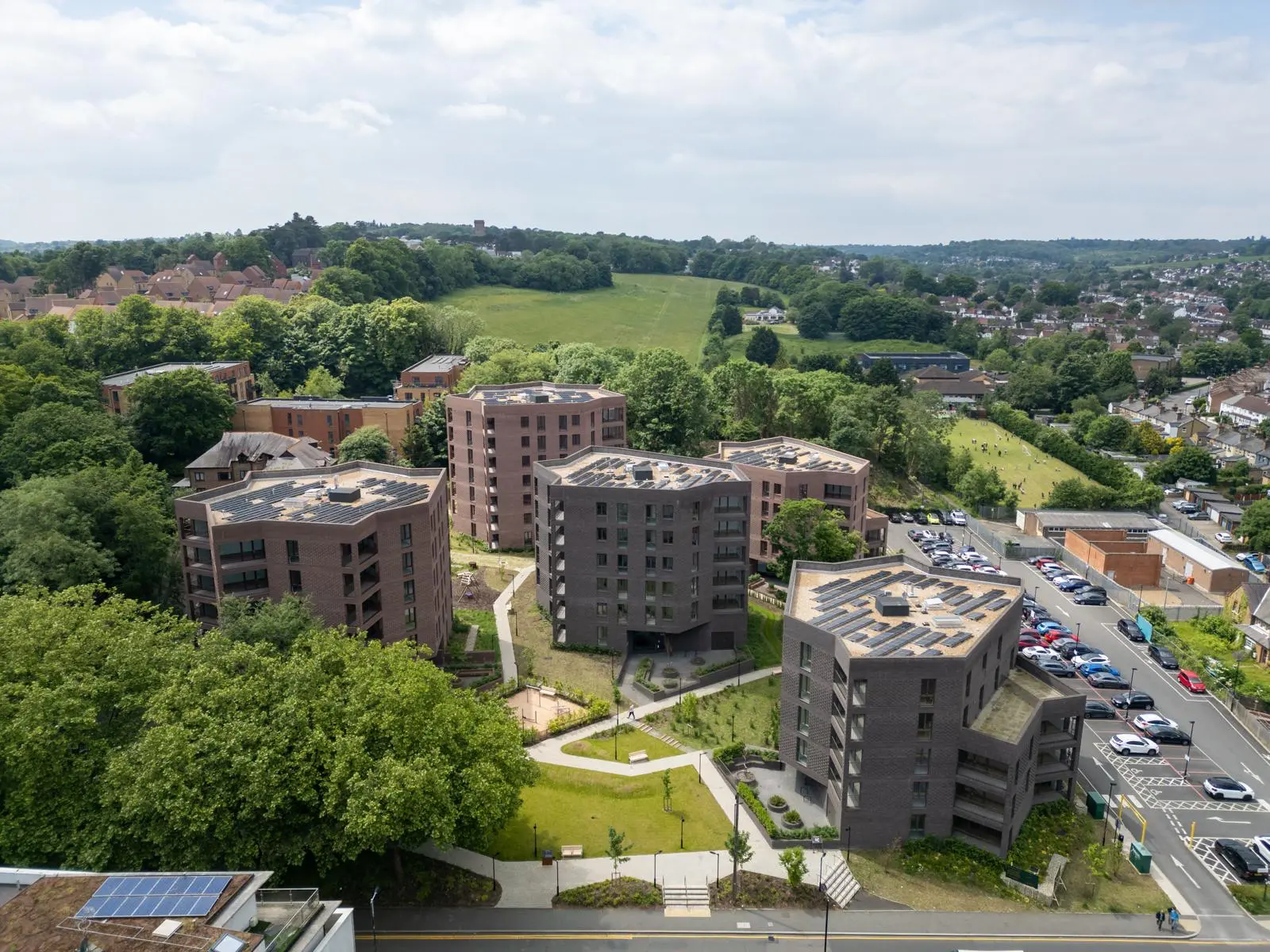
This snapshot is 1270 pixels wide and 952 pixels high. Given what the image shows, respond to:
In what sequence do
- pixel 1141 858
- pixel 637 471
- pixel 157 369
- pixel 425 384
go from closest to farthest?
1. pixel 1141 858
2. pixel 637 471
3. pixel 157 369
4. pixel 425 384

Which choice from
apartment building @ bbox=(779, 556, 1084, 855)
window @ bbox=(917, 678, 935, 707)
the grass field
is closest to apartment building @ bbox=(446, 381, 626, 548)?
apartment building @ bbox=(779, 556, 1084, 855)

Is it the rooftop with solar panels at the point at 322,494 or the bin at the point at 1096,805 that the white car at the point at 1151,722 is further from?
the rooftop with solar panels at the point at 322,494

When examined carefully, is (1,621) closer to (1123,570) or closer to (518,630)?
(518,630)

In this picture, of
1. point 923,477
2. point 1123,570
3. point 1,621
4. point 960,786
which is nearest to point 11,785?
point 1,621

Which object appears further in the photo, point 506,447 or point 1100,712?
point 506,447

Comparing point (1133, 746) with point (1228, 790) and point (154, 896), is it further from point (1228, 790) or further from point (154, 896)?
point (154, 896)

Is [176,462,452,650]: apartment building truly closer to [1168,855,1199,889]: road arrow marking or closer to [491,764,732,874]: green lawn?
[491,764,732,874]: green lawn

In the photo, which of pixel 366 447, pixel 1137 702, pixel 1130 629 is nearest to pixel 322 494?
pixel 366 447
